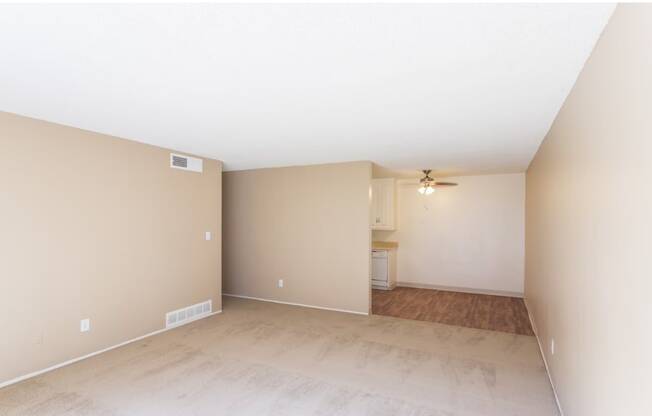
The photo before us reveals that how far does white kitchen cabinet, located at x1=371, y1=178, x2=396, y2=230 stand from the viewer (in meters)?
6.77

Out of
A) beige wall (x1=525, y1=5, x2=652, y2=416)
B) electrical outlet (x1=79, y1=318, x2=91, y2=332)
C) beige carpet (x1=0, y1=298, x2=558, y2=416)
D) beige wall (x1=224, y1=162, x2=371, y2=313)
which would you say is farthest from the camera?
beige wall (x1=224, y1=162, x2=371, y2=313)

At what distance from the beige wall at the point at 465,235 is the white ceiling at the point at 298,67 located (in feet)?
10.6

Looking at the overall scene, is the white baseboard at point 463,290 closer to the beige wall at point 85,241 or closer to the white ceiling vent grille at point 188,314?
the white ceiling vent grille at point 188,314

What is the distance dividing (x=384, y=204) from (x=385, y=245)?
0.91 meters

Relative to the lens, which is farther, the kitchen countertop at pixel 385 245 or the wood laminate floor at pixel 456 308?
the kitchen countertop at pixel 385 245

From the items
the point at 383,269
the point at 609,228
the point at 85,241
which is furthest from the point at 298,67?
the point at 383,269

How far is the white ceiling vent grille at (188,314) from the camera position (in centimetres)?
412

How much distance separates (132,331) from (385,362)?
2.84 meters

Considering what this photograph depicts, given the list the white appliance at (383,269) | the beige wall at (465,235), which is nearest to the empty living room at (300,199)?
the beige wall at (465,235)

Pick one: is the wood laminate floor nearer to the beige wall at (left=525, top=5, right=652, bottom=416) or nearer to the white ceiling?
the beige wall at (left=525, top=5, right=652, bottom=416)

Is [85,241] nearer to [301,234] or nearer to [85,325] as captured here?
[85,325]

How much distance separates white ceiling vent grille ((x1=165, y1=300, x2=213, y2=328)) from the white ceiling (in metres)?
2.30

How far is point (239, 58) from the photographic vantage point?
175 cm

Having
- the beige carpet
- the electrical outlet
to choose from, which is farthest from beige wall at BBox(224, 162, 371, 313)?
the electrical outlet
